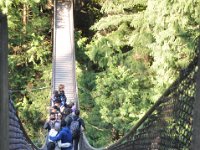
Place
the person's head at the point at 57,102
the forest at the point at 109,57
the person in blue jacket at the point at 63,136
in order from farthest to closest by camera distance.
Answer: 1. the forest at the point at 109,57
2. the person's head at the point at 57,102
3. the person in blue jacket at the point at 63,136

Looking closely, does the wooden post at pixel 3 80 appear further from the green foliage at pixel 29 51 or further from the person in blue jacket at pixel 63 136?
the green foliage at pixel 29 51

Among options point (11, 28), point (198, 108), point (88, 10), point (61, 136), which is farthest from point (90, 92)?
point (198, 108)

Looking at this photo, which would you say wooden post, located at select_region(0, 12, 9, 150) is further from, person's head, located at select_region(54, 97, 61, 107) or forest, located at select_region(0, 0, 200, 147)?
forest, located at select_region(0, 0, 200, 147)

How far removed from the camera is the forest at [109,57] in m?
9.36

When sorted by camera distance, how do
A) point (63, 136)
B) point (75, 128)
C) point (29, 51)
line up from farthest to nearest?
1. point (29, 51)
2. point (75, 128)
3. point (63, 136)

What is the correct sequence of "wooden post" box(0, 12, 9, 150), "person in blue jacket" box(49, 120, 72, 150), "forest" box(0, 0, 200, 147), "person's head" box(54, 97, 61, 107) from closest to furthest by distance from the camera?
"wooden post" box(0, 12, 9, 150) → "person in blue jacket" box(49, 120, 72, 150) → "person's head" box(54, 97, 61, 107) → "forest" box(0, 0, 200, 147)

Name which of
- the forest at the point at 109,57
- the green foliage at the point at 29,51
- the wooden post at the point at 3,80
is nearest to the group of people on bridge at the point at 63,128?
the wooden post at the point at 3,80

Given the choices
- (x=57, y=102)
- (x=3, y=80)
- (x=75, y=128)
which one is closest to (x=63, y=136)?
(x=75, y=128)

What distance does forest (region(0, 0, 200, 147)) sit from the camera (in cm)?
936

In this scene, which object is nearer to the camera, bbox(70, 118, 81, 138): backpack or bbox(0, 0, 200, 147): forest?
bbox(70, 118, 81, 138): backpack

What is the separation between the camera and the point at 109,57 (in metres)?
12.2

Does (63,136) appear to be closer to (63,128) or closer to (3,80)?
(63,128)

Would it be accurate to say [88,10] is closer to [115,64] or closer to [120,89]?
[115,64]

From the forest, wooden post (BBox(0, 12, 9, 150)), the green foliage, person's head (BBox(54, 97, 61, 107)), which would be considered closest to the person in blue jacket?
person's head (BBox(54, 97, 61, 107))
